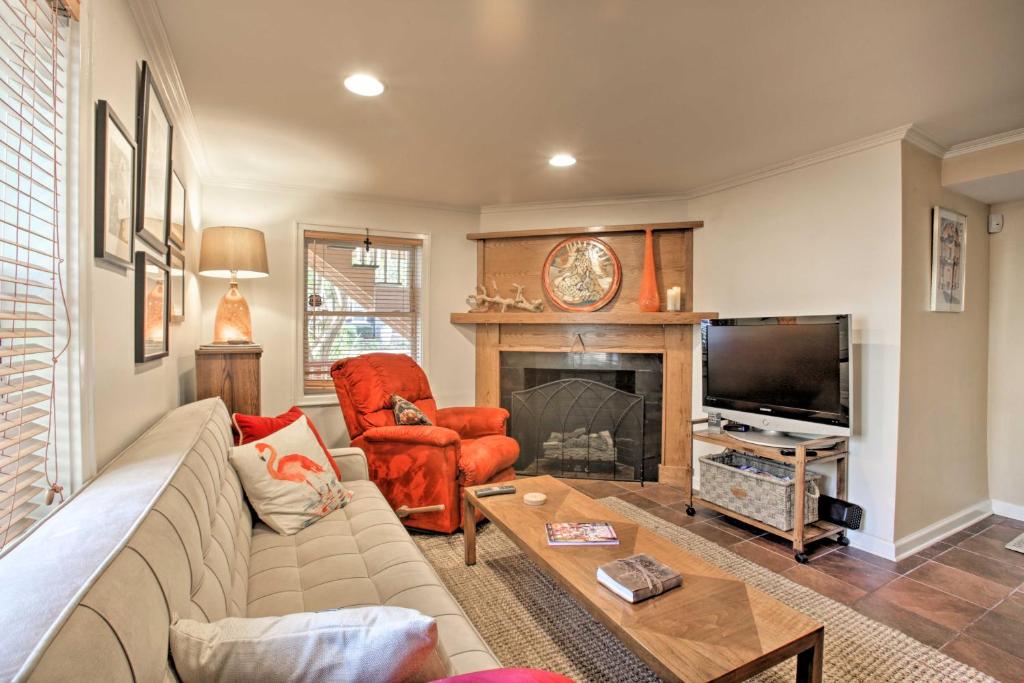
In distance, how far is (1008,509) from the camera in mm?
3270

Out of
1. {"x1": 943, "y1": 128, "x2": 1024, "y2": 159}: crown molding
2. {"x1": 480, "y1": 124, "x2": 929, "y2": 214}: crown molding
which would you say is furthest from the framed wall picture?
{"x1": 943, "y1": 128, "x2": 1024, "y2": 159}: crown molding

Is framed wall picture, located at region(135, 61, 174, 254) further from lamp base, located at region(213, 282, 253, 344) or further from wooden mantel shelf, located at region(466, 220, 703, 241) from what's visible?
wooden mantel shelf, located at region(466, 220, 703, 241)

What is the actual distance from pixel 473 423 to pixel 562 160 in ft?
6.10

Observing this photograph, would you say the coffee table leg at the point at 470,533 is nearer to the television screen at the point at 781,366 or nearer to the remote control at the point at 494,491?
the remote control at the point at 494,491

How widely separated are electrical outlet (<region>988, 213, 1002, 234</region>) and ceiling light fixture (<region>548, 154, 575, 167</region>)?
2.74m

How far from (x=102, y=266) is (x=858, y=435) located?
3528mm

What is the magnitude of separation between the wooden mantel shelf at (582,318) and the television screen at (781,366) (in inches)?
13.3

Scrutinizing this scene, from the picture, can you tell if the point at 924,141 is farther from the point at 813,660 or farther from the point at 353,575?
the point at 353,575

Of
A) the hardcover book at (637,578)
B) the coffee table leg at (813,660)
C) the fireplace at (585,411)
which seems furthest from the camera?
the fireplace at (585,411)

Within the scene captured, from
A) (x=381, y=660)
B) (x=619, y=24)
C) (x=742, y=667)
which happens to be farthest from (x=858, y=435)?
(x=381, y=660)

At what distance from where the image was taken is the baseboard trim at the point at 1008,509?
3.23 m

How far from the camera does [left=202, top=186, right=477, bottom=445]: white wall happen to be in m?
3.62

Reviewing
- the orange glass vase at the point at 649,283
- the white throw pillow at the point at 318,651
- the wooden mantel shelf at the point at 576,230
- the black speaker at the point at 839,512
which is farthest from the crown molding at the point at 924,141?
the white throw pillow at the point at 318,651

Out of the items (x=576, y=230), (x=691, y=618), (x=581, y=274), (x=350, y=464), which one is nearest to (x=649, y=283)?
(x=581, y=274)
